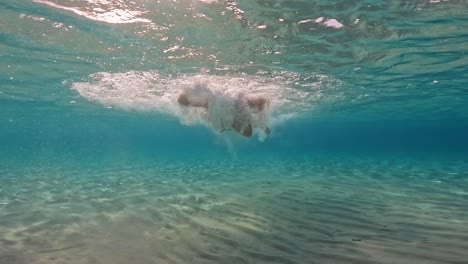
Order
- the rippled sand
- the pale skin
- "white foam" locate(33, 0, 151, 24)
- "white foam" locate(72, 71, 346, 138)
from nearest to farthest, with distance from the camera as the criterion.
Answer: the rippled sand < "white foam" locate(33, 0, 151, 24) < the pale skin < "white foam" locate(72, 71, 346, 138)

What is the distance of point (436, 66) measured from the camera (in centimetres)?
1864

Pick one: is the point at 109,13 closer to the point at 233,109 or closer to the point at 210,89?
the point at 233,109

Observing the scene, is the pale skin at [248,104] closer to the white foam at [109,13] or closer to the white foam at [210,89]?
the white foam at [210,89]

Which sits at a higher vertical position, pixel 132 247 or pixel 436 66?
pixel 436 66

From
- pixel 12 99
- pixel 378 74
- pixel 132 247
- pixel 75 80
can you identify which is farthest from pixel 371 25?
pixel 12 99

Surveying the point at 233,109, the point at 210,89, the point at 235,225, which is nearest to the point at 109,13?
the point at 233,109

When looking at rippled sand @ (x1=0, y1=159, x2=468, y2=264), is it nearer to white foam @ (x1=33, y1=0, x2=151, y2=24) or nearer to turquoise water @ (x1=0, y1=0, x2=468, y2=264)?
turquoise water @ (x1=0, y1=0, x2=468, y2=264)

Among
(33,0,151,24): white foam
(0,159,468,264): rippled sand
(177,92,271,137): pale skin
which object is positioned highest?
(33,0,151,24): white foam

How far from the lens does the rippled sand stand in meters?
6.42

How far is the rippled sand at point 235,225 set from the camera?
21.1 ft

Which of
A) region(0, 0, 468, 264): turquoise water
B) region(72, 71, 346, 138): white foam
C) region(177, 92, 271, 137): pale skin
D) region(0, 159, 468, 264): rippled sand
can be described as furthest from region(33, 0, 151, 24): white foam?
region(0, 159, 468, 264): rippled sand

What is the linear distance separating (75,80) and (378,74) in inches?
875

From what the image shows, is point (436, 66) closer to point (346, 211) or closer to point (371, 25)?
point (371, 25)

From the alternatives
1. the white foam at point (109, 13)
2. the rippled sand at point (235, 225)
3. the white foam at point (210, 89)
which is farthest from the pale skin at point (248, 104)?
the white foam at point (109, 13)
